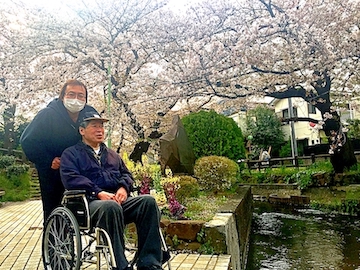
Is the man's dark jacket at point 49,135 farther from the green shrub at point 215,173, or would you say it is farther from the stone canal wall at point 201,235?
the green shrub at point 215,173

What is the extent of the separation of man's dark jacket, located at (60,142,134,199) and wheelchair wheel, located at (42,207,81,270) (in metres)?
0.19

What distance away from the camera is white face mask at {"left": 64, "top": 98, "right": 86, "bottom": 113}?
2666 mm

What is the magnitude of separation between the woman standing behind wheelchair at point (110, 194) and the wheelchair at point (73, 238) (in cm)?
6

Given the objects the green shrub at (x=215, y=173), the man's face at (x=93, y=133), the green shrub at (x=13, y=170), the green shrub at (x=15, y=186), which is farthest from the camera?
the green shrub at (x=13, y=170)

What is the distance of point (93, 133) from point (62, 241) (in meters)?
0.75

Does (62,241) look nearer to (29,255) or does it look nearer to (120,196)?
(120,196)

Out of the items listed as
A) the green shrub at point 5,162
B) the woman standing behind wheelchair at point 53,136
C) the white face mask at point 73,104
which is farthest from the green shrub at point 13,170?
the white face mask at point 73,104

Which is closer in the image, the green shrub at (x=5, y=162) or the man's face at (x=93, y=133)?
the man's face at (x=93, y=133)

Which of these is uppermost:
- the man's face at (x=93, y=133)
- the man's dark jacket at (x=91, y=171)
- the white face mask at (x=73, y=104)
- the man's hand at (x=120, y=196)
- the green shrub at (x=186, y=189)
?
the white face mask at (x=73, y=104)

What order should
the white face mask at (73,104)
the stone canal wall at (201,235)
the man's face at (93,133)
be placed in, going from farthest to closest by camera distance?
1. the stone canal wall at (201,235)
2. the white face mask at (73,104)
3. the man's face at (93,133)

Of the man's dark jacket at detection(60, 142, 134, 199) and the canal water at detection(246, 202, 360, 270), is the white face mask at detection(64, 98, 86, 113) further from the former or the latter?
the canal water at detection(246, 202, 360, 270)

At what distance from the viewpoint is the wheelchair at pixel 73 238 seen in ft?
6.74

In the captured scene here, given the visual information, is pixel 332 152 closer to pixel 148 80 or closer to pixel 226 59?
pixel 226 59

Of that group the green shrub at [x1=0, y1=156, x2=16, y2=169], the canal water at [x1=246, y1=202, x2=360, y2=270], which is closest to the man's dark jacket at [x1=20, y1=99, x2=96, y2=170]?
the canal water at [x1=246, y1=202, x2=360, y2=270]
